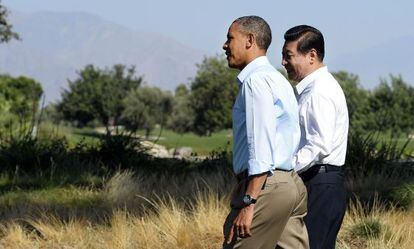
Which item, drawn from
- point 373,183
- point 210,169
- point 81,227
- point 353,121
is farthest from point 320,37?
point 353,121

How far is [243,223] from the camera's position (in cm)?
436

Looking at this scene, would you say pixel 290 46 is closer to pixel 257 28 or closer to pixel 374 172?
pixel 257 28

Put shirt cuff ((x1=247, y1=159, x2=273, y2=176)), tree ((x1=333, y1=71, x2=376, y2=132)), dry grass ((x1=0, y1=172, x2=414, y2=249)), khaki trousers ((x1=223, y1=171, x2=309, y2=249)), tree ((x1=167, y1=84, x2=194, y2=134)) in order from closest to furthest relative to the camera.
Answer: shirt cuff ((x1=247, y1=159, x2=273, y2=176))
khaki trousers ((x1=223, y1=171, x2=309, y2=249))
dry grass ((x1=0, y1=172, x2=414, y2=249))
tree ((x1=333, y1=71, x2=376, y2=132))
tree ((x1=167, y1=84, x2=194, y2=134))

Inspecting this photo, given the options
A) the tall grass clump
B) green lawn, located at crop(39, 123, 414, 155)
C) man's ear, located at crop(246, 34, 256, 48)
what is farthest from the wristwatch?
green lawn, located at crop(39, 123, 414, 155)

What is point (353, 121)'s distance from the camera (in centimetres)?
5919

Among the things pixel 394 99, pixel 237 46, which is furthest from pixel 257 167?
pixel 394 99

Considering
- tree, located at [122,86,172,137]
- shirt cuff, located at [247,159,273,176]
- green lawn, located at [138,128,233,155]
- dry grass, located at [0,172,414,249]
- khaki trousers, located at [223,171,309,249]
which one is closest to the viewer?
shirt cuff, located at [247,159,273,176]

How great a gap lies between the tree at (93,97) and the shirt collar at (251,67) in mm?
80142

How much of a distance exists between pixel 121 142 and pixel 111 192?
3.90 metres

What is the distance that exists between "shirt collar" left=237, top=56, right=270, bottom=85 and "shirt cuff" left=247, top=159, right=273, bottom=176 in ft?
1.46

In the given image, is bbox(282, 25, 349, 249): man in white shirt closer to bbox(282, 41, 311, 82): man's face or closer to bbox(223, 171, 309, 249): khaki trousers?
bbox(282, 41, 311, 82): man's face

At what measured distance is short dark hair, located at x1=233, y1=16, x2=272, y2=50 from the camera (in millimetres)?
4520

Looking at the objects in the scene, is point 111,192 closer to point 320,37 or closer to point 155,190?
point 155,190

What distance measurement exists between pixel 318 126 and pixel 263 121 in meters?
1.00
